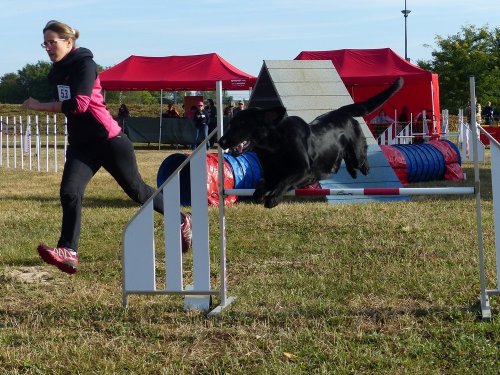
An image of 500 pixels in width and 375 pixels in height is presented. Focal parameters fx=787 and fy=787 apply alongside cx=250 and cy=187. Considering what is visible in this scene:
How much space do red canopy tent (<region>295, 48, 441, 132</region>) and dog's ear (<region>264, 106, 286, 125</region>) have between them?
58.1 feet

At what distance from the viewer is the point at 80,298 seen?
16.2 ft

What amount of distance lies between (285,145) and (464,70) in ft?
130

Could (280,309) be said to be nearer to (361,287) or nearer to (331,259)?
(361,287)

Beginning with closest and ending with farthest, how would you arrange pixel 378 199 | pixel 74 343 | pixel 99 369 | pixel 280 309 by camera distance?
pixel 99 369, pixel 74 343, pixel 280 309, pixel 378 199

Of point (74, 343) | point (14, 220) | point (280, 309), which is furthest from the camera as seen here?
point (14, 220)

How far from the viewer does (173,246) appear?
4.68m

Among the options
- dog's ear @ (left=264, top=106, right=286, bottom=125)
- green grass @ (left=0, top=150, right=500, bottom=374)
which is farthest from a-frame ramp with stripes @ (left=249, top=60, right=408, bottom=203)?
dog's ear @ (left=264, top=106, right=286, bottom=125)

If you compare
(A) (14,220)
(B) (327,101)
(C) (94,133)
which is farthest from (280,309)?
(B) (327,101)

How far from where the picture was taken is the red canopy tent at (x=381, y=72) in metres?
22.1

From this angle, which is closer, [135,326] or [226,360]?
[226,360]

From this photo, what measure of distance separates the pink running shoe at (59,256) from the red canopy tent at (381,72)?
58.0 feet

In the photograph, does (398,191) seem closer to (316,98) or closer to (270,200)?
(270,200)

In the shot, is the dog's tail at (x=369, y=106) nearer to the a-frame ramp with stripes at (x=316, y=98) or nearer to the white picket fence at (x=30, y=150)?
the a-frame ramp with stripes at (x=316, y=98)

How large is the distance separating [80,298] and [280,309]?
4.23ft
